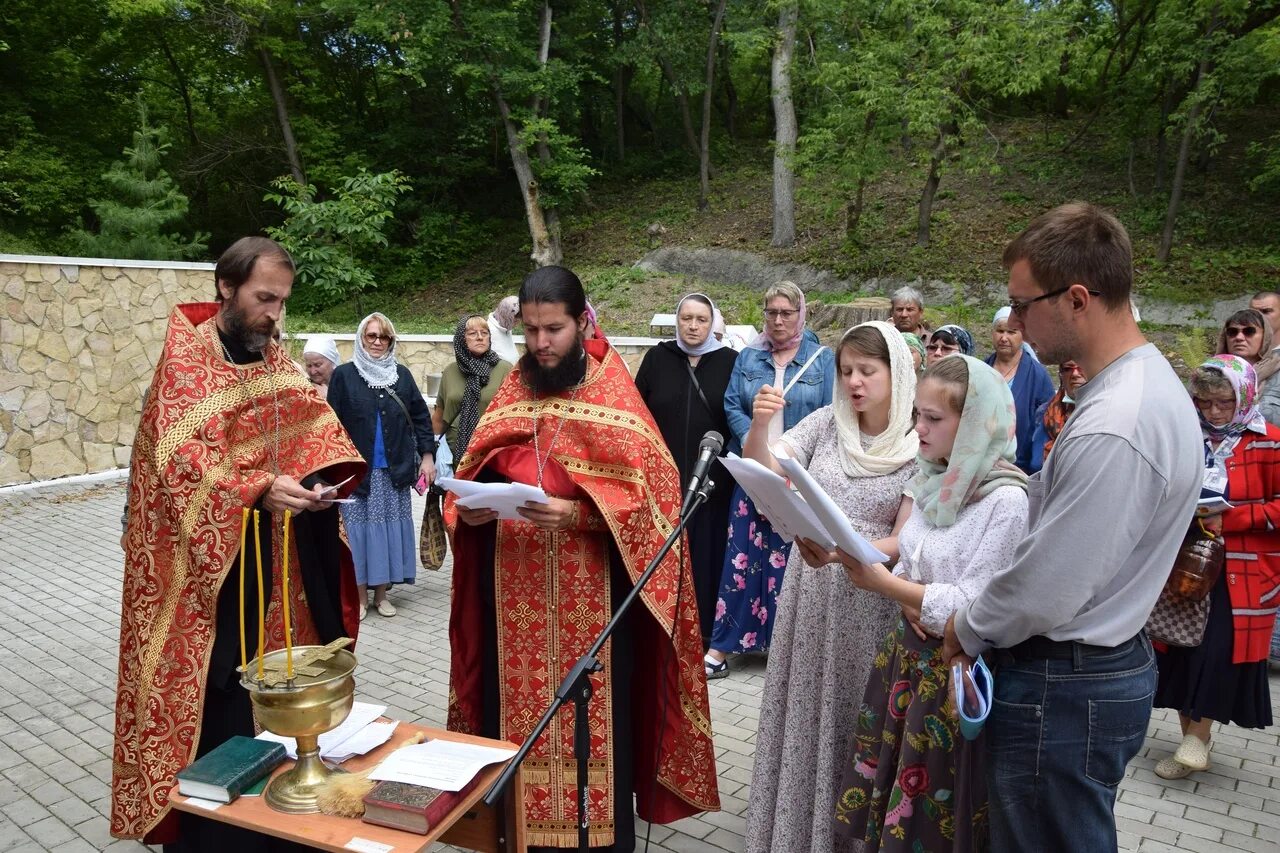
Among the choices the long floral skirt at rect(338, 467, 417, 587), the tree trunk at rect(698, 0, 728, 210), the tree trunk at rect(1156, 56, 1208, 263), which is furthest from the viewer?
the tree trunk at rect(698, 0, 728, 210)

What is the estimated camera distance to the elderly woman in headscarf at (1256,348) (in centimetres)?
523

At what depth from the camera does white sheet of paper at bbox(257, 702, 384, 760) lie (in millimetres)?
2506

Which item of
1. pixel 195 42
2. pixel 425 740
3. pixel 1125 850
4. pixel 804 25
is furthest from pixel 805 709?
pixel 195 42

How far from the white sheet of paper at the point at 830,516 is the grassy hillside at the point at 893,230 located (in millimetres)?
10835

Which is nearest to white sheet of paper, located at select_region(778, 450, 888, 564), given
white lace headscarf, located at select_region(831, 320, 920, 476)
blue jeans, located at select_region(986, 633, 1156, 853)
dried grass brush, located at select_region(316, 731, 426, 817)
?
blue jeans, located at select_region(986, 633, 1156, 853)

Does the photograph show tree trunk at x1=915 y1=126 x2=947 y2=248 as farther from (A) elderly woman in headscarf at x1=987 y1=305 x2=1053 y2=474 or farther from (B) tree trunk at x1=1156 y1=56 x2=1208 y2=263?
(A) elderly woman in headscarf at x1=987 y1=305 x2=1053 y2=474

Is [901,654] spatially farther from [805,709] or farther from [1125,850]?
[1125,850]

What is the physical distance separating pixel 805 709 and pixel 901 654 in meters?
0.60

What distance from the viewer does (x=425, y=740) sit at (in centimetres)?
261

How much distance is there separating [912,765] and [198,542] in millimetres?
2338

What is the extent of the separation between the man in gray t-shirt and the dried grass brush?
1.55 meters

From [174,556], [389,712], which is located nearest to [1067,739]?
[174,556]

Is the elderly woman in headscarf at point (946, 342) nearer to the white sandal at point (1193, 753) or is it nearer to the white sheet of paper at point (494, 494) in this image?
the white sandal at point (1193, 753)

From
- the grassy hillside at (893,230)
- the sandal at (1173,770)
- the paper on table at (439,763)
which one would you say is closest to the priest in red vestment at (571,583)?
the paper on table at (439,763)
